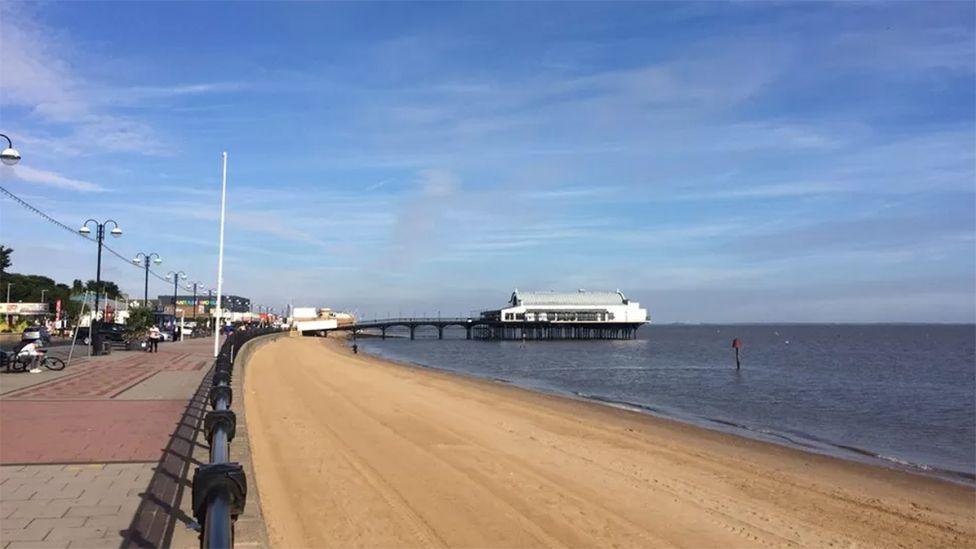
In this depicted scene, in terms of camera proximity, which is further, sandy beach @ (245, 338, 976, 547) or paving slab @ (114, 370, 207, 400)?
paving slab @ (114, 370, 207, 400)

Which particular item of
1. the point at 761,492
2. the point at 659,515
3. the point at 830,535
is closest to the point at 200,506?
the point at 659,515

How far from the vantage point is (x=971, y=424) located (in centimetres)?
2539

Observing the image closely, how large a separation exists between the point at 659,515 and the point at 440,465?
12.5 ft

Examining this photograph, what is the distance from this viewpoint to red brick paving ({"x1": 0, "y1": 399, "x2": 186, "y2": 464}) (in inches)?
337

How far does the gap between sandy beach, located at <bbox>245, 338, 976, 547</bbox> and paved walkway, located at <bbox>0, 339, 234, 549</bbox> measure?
1359 mm

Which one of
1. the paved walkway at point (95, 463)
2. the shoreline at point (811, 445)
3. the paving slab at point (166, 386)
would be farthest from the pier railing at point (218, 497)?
the shoreline at point (811, 445)

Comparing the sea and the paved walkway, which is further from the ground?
the paved walkway

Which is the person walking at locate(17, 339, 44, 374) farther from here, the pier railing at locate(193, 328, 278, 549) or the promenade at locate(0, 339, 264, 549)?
the pier railing at locate(193, 328, 278, 549)

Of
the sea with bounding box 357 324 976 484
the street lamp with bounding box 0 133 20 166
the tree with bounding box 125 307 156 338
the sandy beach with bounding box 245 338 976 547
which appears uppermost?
the street lamp with bounding box 0 133 20 166

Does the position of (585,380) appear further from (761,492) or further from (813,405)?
(761,492)

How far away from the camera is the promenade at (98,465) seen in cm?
564

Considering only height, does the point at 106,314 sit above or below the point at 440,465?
above

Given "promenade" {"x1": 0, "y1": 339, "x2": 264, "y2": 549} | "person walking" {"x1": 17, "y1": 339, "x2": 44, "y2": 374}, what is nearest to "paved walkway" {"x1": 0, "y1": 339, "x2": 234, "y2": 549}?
"promenade" {"x1": 0, "y1": 339, "x2": 264, "y2": 549}

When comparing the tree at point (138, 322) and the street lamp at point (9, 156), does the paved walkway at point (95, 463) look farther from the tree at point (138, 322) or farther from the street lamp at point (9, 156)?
the tree at point (138, 322)
